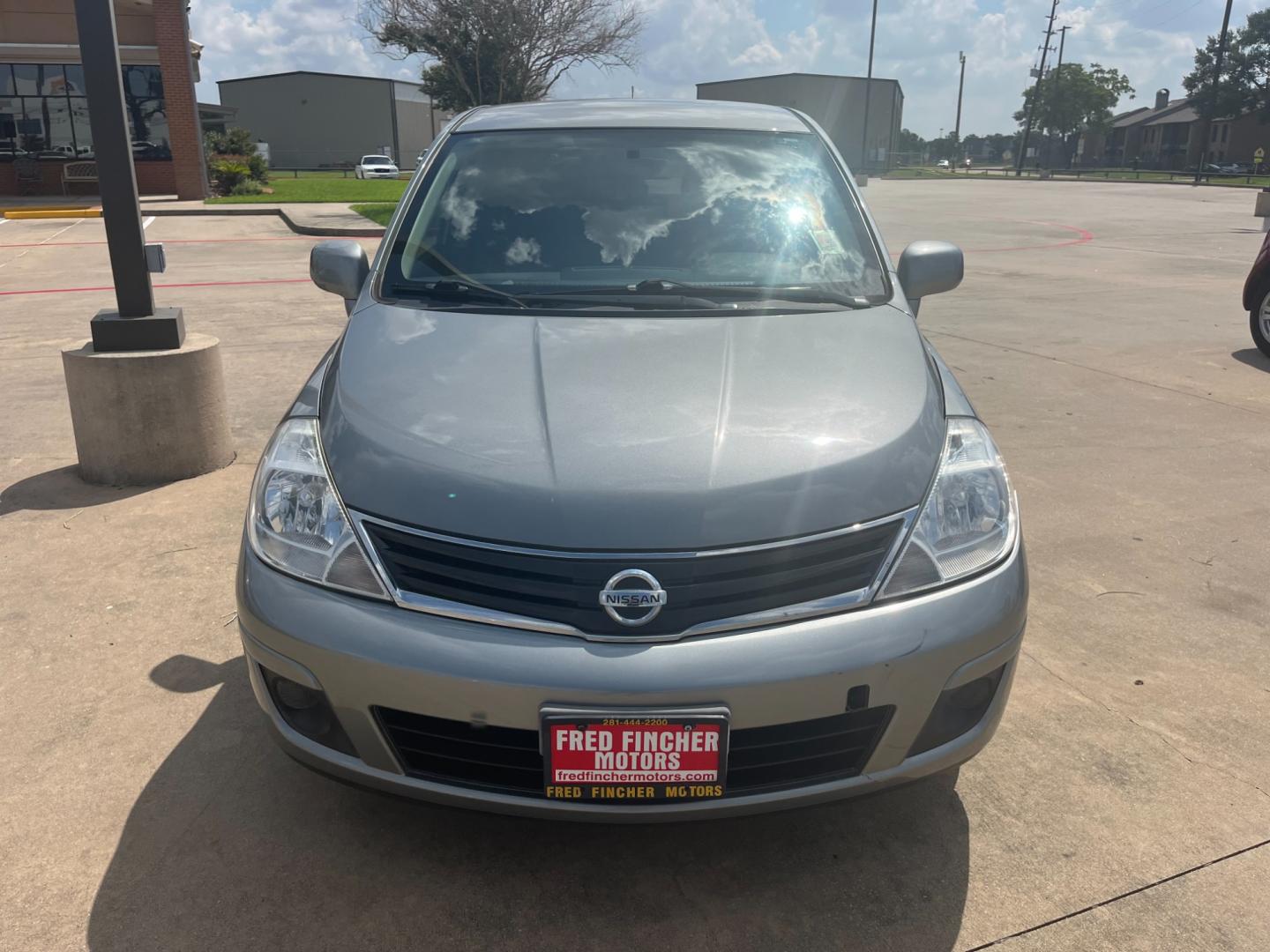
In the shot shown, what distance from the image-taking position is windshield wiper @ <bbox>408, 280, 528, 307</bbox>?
9.41ft

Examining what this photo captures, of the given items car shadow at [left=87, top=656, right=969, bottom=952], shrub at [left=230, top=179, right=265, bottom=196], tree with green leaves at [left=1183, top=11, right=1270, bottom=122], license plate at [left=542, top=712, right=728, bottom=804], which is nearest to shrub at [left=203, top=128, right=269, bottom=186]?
shrub at [left=230, top=179, right=265, bottom=196]

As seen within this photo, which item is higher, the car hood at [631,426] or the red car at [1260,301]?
the car hood at [631,426]

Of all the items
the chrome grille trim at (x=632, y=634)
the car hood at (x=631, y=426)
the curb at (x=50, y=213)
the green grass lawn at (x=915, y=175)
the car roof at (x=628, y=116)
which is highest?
the car roof at (x=628, y=116)

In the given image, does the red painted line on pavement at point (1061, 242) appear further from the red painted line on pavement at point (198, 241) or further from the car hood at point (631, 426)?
the car hood at point (631, 426)

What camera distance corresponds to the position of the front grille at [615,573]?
1.98 metres

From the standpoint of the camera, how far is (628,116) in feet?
11.6

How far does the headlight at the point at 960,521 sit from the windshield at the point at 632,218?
77cm

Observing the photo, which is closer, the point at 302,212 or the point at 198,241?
the point at 198,241

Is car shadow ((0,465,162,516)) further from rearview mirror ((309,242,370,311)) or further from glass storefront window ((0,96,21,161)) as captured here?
glass storefront window ((0,96,21,161))

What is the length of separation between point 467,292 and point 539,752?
1.47m

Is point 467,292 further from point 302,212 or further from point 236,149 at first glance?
point 236,149

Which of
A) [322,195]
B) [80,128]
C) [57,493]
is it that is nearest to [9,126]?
[80,128]

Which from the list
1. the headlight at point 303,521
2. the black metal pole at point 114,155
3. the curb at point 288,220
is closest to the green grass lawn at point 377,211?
the curb at point 288,220

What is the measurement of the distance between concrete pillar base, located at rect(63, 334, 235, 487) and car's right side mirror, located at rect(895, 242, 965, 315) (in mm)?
3325
